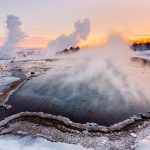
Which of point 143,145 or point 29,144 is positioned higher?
point 29,144

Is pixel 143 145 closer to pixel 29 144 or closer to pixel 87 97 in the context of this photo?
pixel 29 144

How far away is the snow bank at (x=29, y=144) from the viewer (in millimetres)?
22094

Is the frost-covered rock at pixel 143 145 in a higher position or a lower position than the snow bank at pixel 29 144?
lower

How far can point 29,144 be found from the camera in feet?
75.1

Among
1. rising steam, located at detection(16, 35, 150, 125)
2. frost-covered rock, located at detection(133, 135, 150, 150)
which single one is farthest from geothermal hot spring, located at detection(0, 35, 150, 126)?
frost-covered rock, located at detection(133, 135, 150, 150)

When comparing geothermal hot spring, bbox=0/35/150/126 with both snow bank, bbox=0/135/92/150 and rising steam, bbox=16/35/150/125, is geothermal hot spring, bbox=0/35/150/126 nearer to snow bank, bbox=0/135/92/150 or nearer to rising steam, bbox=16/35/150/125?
rising steam, bbox=16/35/150/125

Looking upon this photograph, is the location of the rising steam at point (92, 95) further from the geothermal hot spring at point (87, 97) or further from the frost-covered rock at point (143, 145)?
the frost-covered rock at point (143, 145)

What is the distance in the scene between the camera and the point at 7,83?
163ft

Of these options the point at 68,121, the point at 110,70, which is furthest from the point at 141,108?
the point at 110,70

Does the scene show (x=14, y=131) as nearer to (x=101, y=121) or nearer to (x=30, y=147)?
(x=30, y=147)

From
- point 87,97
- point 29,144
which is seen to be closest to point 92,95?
point 87,97

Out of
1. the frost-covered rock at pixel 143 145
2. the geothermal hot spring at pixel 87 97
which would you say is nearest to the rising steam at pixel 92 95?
the geothermal hot spring at pixel 87 97

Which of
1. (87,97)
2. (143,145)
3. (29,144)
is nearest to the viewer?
(143,145)

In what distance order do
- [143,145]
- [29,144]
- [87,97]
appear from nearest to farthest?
1. [143,145]
2. [29,144]
3. [87,97]
